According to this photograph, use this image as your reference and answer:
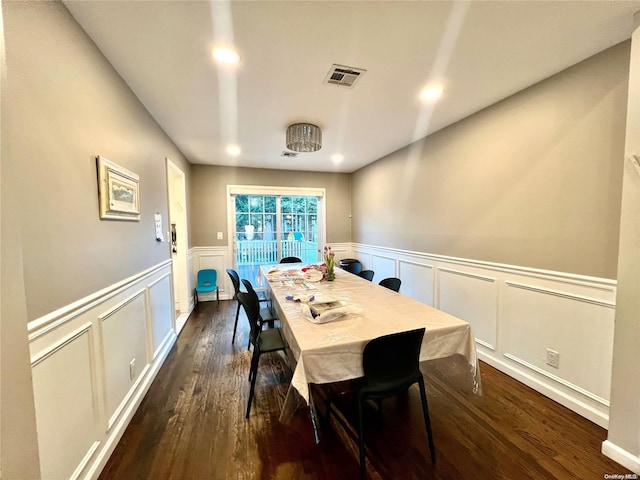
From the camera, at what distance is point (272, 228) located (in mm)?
5484

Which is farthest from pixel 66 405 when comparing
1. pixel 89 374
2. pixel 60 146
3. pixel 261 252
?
pixel 261 252

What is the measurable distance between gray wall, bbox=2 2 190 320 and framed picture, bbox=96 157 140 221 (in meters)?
0.05

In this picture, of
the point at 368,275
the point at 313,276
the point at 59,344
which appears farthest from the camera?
the point at 368,275

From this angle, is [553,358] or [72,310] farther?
[553,358]

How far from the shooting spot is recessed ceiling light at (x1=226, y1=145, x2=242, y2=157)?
3.77 meters

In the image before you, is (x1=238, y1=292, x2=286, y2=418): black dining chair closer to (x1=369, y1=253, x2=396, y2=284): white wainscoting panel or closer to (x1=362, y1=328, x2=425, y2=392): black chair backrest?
(x1=362, y1=328, x2=425, y2=392): black chair backrest

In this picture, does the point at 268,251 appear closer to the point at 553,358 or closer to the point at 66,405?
the point at 66,405

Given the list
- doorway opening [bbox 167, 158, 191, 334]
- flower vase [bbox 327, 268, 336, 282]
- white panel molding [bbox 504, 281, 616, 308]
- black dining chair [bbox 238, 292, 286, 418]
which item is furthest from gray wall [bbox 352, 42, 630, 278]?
doorway opening [bbox 167, 158, 191, 334]

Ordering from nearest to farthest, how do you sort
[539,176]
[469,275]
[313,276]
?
[539,176] < [469,275] < [313,276]

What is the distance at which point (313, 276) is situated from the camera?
2.91 metres

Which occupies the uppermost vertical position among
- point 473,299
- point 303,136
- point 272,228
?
point 303,136

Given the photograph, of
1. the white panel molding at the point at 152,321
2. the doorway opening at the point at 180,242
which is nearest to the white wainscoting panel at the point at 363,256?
the doorway opening at the point at 180,242

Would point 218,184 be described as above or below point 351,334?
above

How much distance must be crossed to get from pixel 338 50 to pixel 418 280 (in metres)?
2.85
